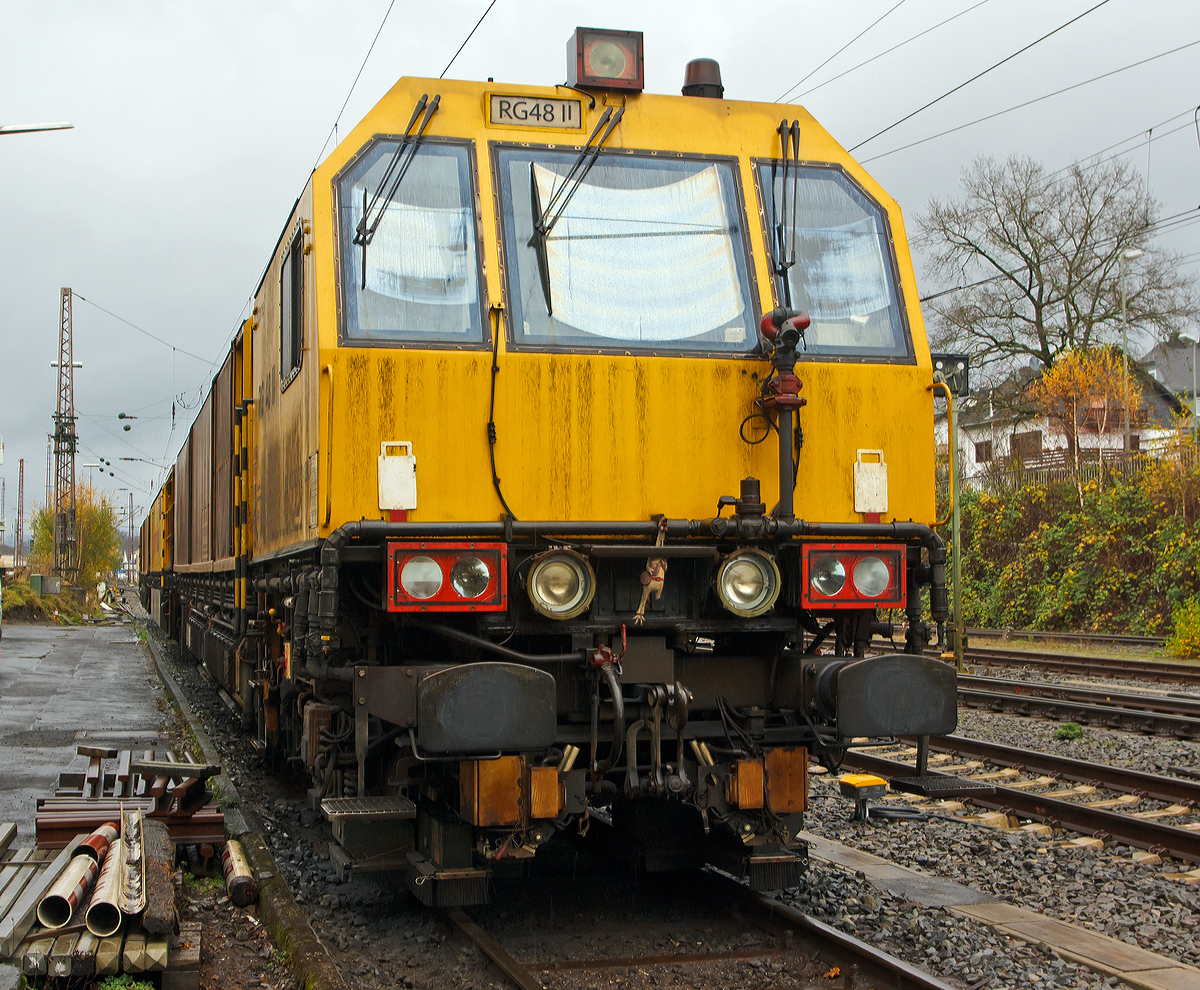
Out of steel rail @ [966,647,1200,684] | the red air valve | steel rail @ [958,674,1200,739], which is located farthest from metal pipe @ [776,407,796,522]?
steel rail @ [966,647,1200,684]

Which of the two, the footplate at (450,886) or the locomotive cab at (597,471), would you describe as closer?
the locomotive cab at (597,471)

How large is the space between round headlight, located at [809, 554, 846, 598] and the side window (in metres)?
2.45

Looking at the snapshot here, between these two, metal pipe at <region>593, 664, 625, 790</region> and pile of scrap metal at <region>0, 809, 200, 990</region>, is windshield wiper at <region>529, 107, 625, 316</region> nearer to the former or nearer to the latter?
metal pipe at <region>593, 664, 625, 790</region>

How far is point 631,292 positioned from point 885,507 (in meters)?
1.45

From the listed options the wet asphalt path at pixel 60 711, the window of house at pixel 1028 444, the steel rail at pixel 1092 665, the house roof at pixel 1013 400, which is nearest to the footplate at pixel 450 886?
the wet asphalt path at pixel 60 711

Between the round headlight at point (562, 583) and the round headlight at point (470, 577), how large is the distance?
18 cm

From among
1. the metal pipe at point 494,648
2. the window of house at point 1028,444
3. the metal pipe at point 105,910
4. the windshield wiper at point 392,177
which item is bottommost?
the metal pipe at point 105,910

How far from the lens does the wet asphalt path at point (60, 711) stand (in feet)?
29.0

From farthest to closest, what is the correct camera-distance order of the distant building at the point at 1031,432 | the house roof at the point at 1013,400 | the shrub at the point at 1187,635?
the house roof at the point at 1013,400 → the distant building at the point at 1031,432 → the shrub at the point at 1187,635

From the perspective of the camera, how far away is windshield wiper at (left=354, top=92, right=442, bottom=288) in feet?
16.4

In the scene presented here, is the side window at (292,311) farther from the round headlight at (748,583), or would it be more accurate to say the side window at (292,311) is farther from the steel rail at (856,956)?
the steel rail at (856,956)

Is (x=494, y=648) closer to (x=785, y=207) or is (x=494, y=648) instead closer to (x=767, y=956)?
(x=767, y=956)

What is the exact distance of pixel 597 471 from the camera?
4992 millimetres

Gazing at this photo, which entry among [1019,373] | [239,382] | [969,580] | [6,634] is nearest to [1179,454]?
[969,580]
